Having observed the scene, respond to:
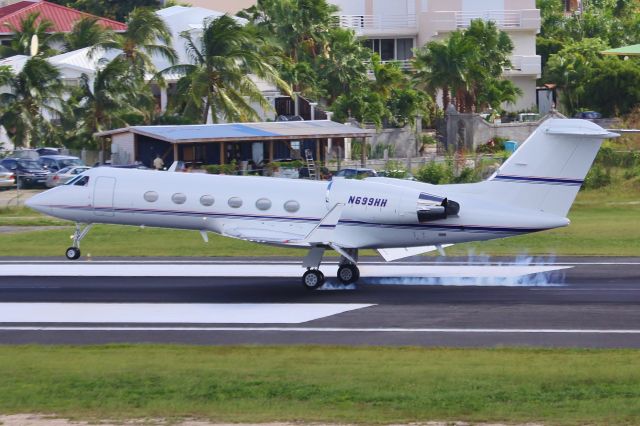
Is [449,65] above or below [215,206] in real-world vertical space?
above

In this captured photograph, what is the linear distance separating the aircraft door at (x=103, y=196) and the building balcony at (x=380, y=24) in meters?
61.6

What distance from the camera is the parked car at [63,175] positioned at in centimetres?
5678

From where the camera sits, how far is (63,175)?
187 feet

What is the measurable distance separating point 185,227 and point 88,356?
862cm

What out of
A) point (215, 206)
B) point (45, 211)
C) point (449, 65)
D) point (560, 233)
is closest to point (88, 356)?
point (215, 206)

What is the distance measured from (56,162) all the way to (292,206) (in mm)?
35497

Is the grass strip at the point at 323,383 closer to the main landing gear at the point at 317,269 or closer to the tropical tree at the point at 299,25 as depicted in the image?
the main landing gear at the point at 317,269

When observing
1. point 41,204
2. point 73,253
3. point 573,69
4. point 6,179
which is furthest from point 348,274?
point 573,69

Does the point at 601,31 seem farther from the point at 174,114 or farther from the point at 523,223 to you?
the point at 523,223

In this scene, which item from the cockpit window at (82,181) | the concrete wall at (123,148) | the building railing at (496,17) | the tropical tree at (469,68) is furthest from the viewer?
the building railing at (496,17)

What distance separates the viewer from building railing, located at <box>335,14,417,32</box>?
298 feet

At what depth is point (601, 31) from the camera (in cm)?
10200

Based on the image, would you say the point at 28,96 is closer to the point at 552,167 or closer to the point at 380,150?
the point at 380,150

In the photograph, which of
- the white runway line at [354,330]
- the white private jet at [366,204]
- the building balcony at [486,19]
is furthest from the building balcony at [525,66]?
the white runway line at [354,330]
